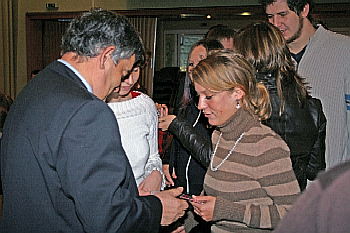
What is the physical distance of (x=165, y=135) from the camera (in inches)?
135

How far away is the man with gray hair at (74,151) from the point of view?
3.90ft


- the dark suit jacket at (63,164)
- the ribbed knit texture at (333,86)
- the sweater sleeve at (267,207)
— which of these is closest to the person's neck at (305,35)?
the ribbed knit texture at (333,86)

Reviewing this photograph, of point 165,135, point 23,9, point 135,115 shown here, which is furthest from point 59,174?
point 23,9

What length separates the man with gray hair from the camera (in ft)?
3.90

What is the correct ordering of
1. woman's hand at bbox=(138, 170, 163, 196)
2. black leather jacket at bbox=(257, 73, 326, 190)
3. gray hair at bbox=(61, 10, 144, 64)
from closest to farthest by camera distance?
gray hair at bbox=(61, 10, 144, 64) → black leather jacket at bbox=(257, 73, 326, 190) → woman's hand at bbox=(138, 170, 163, 196)

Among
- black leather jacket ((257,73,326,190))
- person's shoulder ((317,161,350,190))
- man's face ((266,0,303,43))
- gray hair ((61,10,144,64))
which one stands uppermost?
man's face ((266,0,303,43))

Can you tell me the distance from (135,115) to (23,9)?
26.3ft

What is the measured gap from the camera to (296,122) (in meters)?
1.90

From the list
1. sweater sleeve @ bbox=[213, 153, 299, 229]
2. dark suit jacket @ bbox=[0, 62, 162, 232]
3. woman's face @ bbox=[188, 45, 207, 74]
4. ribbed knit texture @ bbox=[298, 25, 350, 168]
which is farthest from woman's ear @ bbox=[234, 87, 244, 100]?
woman's face @ bbox=[188, 45, 207, 74]

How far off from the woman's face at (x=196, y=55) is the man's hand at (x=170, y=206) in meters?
1.43

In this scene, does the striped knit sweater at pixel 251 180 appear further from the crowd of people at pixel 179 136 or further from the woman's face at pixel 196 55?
the woman's face at pixel 196 55

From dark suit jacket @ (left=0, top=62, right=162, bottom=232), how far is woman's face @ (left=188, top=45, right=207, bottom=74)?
1.60m

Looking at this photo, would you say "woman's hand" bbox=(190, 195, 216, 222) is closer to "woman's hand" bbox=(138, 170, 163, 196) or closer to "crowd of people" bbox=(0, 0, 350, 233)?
"crowd of people" bbox=(0, 0, 350, 233)

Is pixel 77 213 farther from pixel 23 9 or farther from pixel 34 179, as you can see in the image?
pixel 23 9
